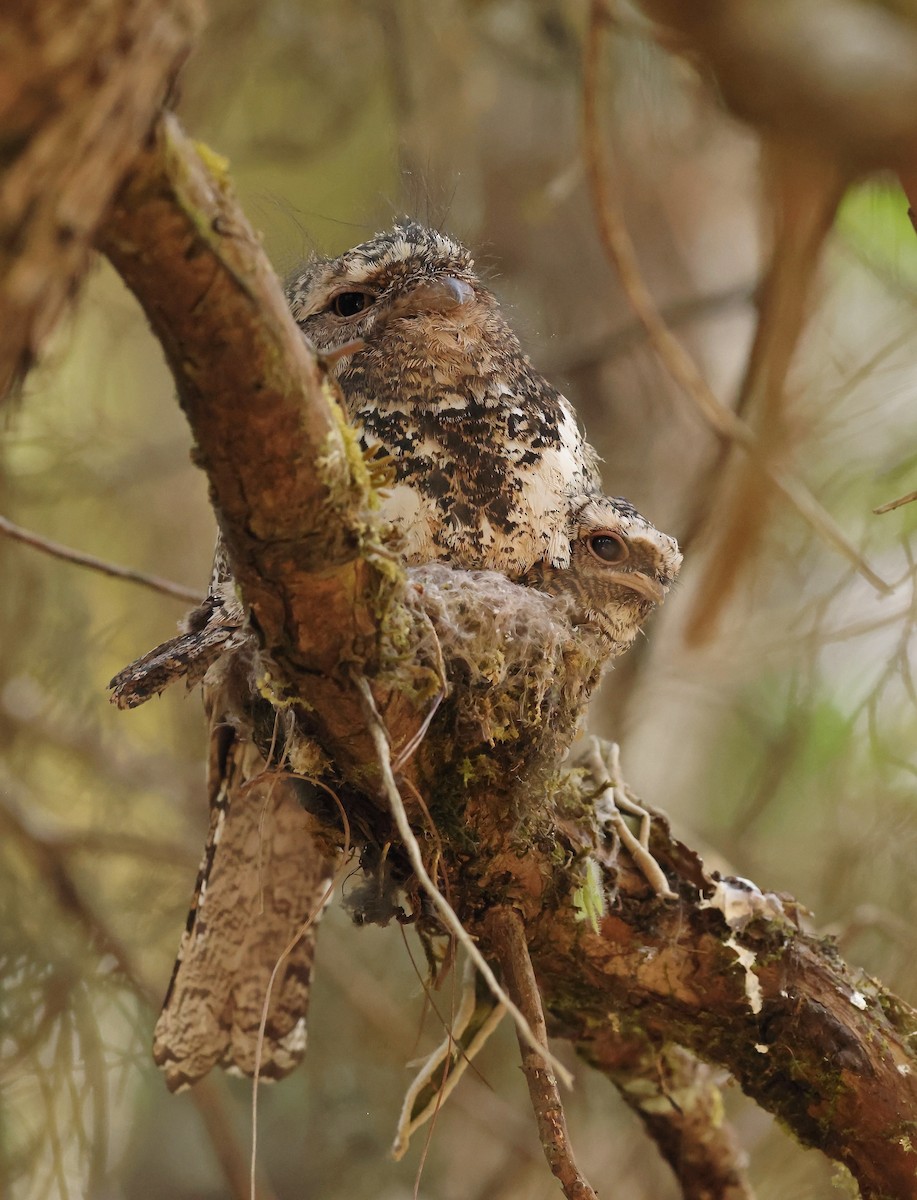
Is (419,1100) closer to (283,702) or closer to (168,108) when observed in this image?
(283,702)

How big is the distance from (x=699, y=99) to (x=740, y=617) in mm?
1835

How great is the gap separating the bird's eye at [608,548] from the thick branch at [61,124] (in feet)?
4.95

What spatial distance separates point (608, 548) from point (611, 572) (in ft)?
0.20

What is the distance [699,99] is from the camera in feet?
12.3

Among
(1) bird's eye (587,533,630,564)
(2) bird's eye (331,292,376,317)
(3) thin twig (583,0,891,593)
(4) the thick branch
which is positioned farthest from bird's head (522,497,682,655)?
(4) the thick branch

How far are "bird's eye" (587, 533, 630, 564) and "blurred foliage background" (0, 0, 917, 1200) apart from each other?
3.60 feet

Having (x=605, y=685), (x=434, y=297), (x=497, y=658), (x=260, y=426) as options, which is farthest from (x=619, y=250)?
(x=605, y=685)

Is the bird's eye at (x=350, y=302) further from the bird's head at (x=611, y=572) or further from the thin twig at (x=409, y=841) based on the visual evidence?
the thin twig at (x=409, y=841)

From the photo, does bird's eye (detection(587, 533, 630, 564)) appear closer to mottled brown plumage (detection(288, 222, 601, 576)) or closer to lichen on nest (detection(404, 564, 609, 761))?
mottled brown plumage (detection(288, 222, 601, 576))

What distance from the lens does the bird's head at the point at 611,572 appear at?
2182 millimetres

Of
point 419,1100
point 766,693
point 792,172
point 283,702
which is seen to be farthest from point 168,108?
point 766,693

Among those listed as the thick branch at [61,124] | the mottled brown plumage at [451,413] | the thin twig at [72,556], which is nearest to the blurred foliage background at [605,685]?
the mottled brown plumage at [451,413]

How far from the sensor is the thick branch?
2.36 ft

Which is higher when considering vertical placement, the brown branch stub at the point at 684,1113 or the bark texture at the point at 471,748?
the bark texture at the point at 471,748
